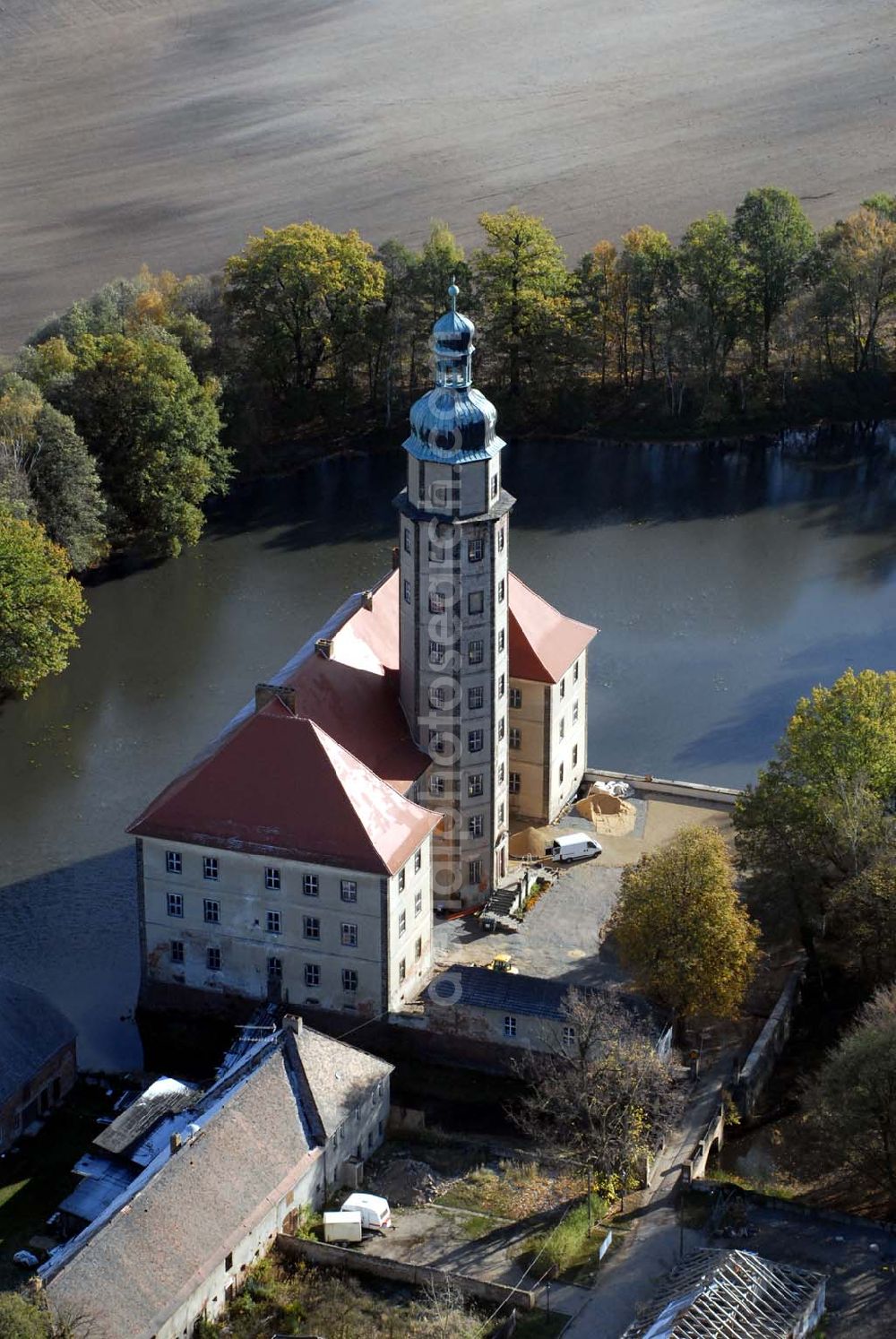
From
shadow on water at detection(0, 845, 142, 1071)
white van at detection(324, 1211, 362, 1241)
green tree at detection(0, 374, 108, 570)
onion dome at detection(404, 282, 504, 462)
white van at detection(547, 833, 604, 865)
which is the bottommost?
shadow on water at detection(0, 845, 142, 1071)

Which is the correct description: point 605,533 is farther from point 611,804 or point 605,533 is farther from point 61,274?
point 61,274

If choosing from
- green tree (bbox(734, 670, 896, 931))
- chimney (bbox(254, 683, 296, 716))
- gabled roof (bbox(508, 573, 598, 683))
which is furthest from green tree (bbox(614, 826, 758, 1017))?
gabled roof (bbox(508, 573, 598, 683))

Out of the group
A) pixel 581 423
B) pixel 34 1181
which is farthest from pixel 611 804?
pixel 581 423

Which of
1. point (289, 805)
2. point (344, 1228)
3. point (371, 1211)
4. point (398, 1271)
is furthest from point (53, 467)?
point (398, 1271)

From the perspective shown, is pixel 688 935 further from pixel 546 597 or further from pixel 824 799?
pixel 546 597

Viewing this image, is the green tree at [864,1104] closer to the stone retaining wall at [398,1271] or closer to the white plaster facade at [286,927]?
the stone retaining wall at [398,1271]

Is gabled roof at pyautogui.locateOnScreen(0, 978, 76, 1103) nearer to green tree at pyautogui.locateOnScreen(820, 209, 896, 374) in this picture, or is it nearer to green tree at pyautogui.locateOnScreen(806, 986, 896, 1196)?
green tree at pyautogui.locateOnScreen(806, 986, 896, 1196)
